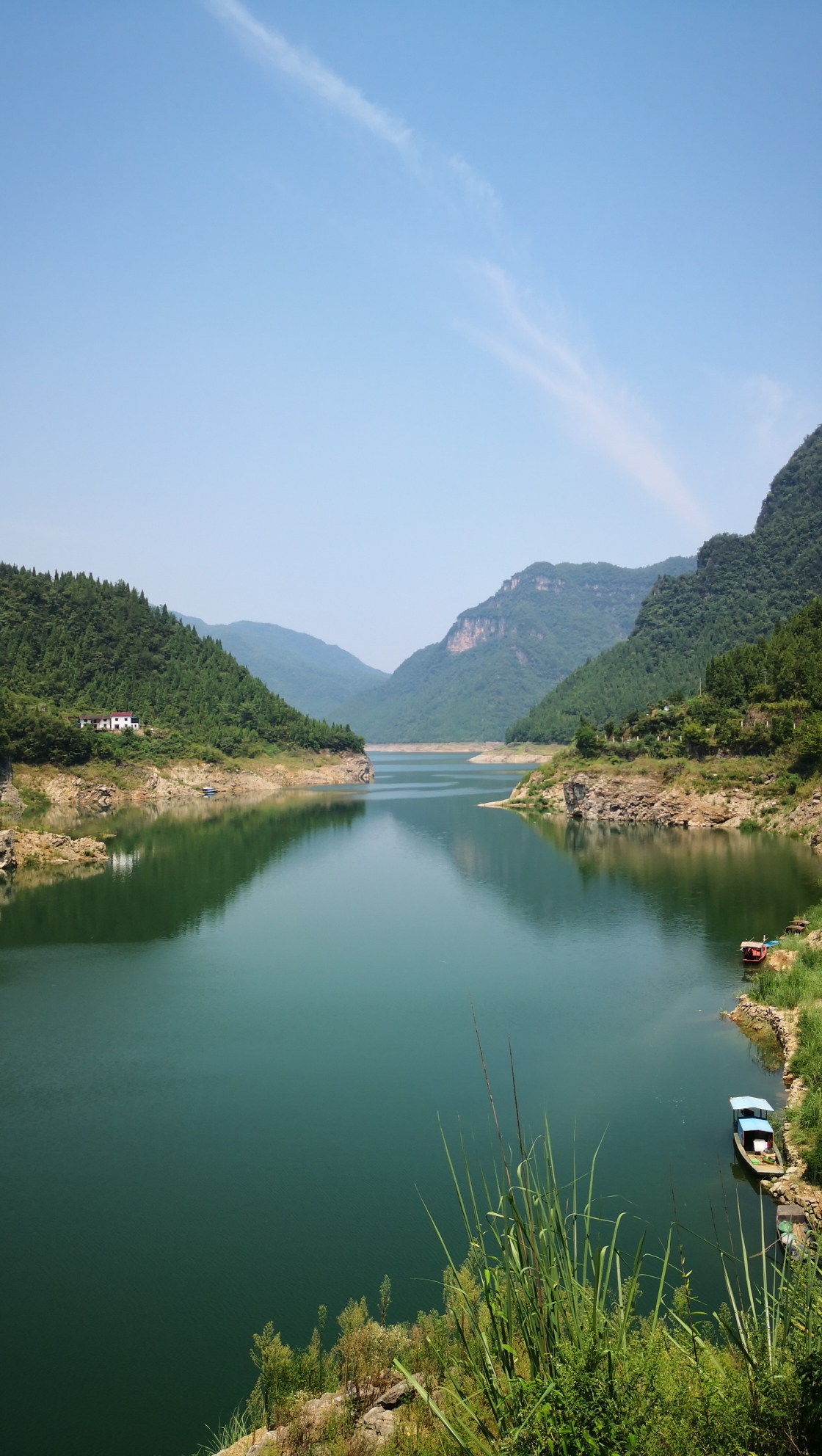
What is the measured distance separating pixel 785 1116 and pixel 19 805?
5775cm

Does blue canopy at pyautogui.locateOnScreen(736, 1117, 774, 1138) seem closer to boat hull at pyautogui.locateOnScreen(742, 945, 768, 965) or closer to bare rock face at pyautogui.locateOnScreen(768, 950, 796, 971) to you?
bare rock face at pyautogui.locateOnScreen(768, 950, 796, 971)

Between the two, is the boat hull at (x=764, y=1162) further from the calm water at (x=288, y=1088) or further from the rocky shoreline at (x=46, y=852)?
the rocky shoreline at (x=46, y=852)

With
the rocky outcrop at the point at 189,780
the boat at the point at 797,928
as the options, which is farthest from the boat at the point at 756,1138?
the rocky outcrop at the point at 189,780

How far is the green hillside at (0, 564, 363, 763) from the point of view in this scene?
86.0 metres

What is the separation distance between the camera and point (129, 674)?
97750 millimetres

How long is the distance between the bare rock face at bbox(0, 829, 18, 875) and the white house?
37.4m

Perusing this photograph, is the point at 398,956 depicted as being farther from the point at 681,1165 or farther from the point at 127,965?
the point at 681,1165

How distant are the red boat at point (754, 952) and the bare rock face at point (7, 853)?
34.7 metres

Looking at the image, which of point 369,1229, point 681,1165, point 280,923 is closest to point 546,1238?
point 369,1229

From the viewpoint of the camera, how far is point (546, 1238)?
663 centimetres

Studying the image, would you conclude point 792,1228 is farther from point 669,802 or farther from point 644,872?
point 669,802

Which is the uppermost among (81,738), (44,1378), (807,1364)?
(81,738)

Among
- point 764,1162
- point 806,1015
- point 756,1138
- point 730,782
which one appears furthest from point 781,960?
point 730,782

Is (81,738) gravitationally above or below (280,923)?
above
